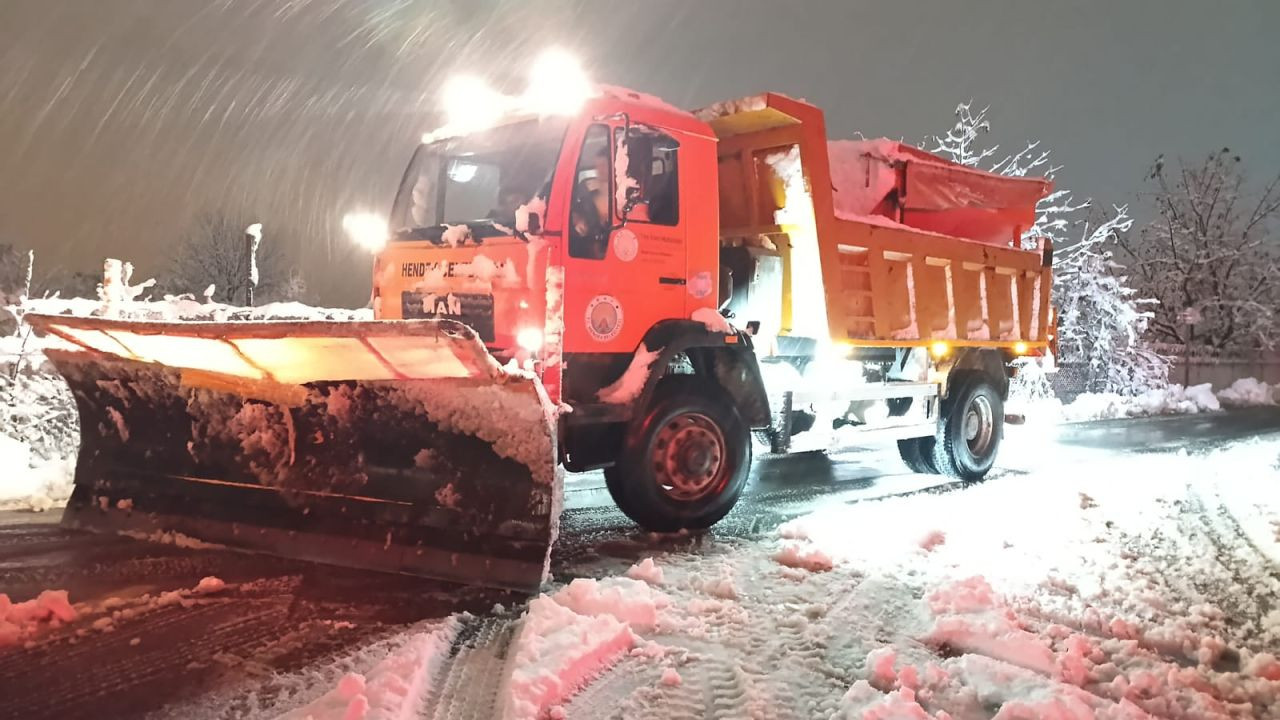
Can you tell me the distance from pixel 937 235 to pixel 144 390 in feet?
21.4

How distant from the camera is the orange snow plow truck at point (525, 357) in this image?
4.55 meters

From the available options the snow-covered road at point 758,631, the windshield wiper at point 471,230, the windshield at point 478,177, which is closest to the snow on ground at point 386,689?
the snow-covered road at point 758,631

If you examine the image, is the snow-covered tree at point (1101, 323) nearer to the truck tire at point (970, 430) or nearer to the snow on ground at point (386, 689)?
the truck tire at point (970, 430)

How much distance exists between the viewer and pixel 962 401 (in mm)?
8680

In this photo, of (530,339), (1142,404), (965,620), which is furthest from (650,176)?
(1142,404)

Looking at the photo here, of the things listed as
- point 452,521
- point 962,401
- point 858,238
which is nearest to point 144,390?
point 452,521

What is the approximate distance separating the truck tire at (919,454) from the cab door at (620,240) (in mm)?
4088

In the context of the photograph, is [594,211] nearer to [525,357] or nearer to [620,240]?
[620,240]

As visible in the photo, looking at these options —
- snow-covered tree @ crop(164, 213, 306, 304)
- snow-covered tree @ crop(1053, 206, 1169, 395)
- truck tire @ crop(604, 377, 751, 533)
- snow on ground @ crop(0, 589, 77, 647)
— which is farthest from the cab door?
snow-covered tree @ crop(164, 213, 306, 304)

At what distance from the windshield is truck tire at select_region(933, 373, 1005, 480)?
16.9ft

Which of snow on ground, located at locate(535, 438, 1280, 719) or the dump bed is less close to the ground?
the dump bed

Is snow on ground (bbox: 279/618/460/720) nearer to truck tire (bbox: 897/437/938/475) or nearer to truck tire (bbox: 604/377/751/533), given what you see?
truck tire (bbox: 604/377/751/533)

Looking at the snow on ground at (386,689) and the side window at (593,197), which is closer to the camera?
the snow on ground at (386,689)

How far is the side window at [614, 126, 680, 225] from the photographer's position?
5496 millimetres
